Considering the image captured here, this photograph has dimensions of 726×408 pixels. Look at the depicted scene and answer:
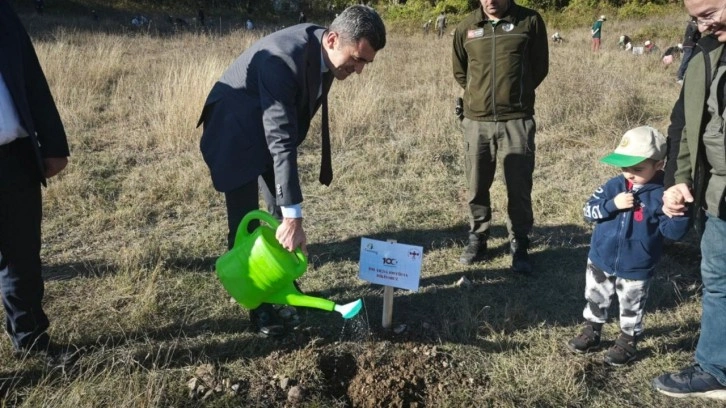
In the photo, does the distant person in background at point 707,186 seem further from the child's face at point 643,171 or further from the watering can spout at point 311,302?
the watering can spout at point 311,302

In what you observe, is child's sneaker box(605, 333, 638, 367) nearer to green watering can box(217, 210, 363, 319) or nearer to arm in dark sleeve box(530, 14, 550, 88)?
green watering can box(217, 210, 363, 319)

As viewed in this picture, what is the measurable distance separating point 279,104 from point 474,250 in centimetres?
190

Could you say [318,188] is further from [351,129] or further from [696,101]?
[696,101]

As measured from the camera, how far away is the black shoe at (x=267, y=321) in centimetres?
266

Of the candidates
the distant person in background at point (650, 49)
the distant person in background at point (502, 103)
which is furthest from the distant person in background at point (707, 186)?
the distant person in background at point (650, 49)

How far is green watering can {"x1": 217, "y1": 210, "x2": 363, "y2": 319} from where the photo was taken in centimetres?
223

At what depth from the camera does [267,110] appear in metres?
2.21

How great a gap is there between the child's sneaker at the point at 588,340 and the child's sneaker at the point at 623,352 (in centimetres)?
10

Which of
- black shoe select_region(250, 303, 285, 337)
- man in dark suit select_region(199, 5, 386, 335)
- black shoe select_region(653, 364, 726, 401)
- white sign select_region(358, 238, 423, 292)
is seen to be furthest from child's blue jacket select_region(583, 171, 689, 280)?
black shoe select_region(250, 303, 285, 337)

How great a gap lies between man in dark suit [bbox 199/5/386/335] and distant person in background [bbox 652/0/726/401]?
4.24 feet

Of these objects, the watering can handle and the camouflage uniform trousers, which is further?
the camouflage uniform trousers

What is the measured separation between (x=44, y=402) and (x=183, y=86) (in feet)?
16.5

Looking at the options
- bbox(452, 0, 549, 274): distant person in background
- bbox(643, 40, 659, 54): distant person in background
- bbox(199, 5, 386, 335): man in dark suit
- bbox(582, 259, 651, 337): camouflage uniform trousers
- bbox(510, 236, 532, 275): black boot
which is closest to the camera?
bbox(199, 5, 386, 335): man in dark suit

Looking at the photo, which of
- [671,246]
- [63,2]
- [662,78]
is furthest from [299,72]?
[63,2]
